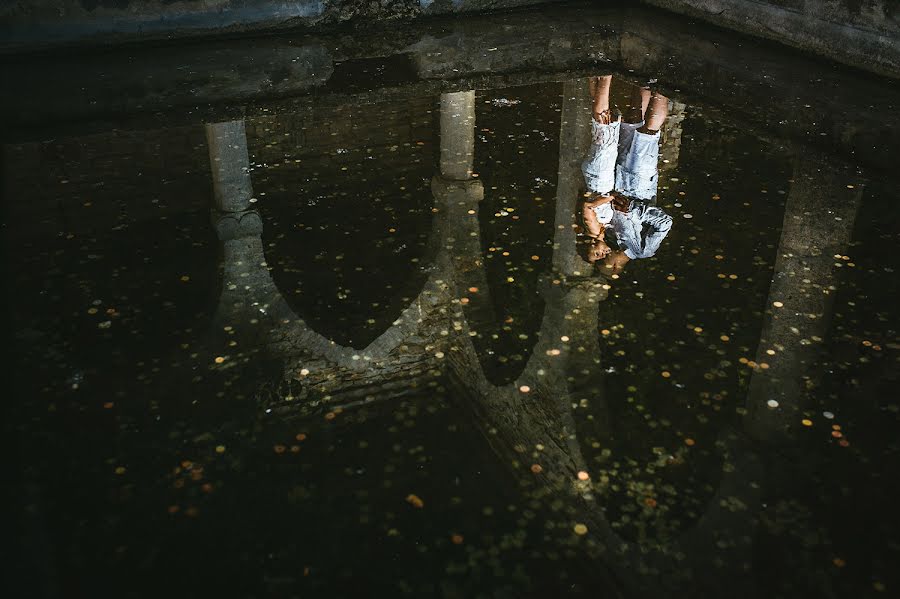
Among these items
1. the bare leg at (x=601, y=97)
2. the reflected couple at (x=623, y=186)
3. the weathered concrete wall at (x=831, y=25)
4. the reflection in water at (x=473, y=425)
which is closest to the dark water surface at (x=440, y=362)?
the reflection in water at (x=473, y=425)

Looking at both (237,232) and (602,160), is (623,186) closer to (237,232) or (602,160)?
(602,160)

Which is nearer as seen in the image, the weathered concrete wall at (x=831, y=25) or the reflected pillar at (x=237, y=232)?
the reflected pillar at (x=237, y=232)

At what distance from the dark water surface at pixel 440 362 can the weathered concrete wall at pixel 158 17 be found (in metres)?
2.78

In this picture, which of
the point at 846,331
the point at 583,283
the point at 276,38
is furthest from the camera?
the point at 276,38

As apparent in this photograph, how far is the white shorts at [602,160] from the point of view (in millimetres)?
7430

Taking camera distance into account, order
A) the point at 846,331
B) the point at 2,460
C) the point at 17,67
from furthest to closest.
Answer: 1. the point at 17,67
2. the point at 846,331
3. the point at 2,460

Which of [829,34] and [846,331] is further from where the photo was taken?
[829,34]

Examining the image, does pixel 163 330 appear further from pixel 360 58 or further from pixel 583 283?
pixel 360 58

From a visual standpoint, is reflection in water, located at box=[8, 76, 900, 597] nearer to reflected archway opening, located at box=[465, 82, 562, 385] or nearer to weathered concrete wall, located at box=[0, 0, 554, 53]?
reflected archway opening, located at box=[465, 82, 562, 385]

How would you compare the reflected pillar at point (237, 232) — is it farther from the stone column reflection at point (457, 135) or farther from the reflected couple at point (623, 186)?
the reflected couple at point (623, 186)

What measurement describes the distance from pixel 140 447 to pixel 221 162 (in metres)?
3.76

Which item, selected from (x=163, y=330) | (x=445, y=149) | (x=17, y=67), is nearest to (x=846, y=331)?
(x=445, y=149)

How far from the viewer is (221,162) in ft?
25.2

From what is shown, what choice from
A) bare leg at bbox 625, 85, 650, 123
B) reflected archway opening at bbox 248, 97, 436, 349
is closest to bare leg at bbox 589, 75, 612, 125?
bare leg at bbox 625, 85, 650, 123
